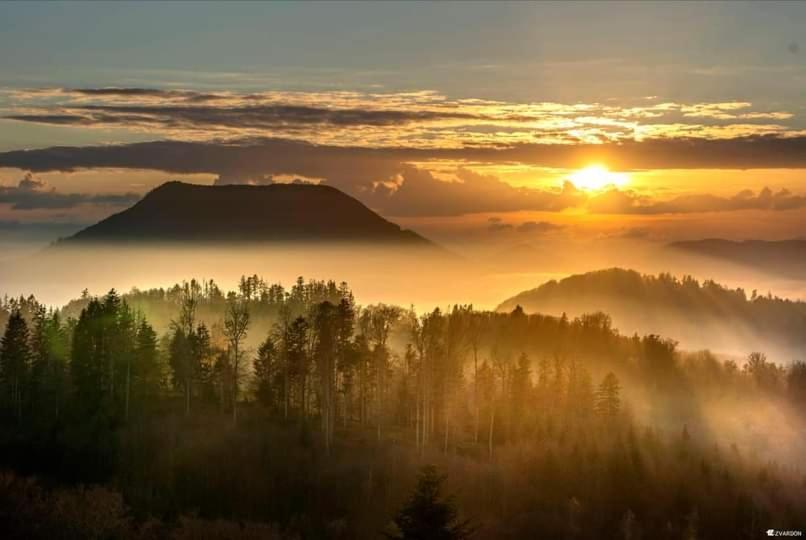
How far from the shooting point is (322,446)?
381 ft

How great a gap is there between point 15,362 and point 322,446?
40.9m

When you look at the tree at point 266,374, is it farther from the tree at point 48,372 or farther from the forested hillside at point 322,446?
the tree at point 48,372

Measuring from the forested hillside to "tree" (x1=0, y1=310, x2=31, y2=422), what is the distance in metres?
0.23

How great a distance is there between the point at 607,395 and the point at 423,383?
125 ft

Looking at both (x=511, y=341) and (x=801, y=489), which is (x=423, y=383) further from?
(x=801, y=489)

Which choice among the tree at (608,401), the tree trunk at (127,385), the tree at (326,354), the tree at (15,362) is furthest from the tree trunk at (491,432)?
the tree at (15,362)

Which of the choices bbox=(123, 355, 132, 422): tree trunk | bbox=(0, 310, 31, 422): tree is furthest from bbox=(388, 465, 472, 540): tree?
bbox=(0, 310, 31, 422): tree

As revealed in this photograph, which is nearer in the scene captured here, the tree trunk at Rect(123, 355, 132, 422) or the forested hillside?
the forested hillside

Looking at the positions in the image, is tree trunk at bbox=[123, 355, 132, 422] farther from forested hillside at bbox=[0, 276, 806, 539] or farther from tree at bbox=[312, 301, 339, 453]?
tree at bbox=[312, 301, 339, 453]

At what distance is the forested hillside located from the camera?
105m

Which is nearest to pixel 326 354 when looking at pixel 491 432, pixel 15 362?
pixel 491 432

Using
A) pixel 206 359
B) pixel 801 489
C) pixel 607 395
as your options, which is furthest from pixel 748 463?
pixel 206 359

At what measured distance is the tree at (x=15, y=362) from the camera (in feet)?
406

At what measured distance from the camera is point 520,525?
116938 millimetres
